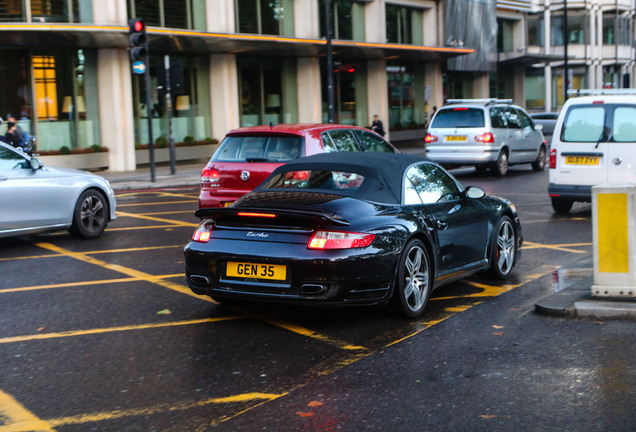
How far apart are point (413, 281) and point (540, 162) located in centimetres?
1827

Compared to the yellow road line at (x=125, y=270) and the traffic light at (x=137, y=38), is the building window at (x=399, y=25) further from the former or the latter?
the yellow road line at (x=125, y=270)

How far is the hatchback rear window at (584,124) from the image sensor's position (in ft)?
42.8

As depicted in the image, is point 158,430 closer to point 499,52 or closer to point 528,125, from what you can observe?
point 528,125

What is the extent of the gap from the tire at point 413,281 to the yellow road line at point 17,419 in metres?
2.98

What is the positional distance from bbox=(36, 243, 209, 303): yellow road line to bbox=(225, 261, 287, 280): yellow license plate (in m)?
1.24

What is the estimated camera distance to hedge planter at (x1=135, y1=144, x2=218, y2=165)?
29.0 m

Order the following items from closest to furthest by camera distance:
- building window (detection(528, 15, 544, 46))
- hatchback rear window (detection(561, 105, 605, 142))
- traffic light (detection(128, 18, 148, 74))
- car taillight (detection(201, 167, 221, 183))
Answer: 1. car taillight (detection(201, 167, 221, 183))
2. hatchback rear window (detection(561, 105, 605, 142))
3. traffic light (detection(128, 18, 148, 74))
4. building window (detection(528, 15, 544, 46))

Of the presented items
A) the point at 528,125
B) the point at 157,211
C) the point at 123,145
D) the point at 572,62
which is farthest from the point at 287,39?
the point at 572,62

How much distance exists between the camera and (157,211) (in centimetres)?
1574

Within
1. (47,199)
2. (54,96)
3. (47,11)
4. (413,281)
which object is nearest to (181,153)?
(54,96)

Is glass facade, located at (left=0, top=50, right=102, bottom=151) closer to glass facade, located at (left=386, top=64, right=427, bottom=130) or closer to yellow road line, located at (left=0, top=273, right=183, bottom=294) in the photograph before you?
glass facade, located at (left=386, top=64, right=427, bottom=130)

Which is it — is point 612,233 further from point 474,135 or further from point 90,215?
point 474,135

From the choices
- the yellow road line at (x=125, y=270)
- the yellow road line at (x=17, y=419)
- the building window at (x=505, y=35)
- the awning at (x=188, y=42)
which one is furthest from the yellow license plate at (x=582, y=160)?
the building window at (x=505, y=35)

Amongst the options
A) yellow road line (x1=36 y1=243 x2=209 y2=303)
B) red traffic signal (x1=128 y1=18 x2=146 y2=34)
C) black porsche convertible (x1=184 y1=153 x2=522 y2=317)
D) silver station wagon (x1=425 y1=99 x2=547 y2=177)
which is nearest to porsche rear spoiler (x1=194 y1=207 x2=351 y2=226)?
black porsche convertible (x1=184 y1=153 x2=522 y2=317)
